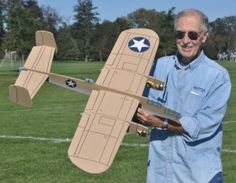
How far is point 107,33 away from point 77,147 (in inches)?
Answer: 4263

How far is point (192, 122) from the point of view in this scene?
143 inches

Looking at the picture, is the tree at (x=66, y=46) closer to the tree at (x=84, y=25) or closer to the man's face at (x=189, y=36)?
the tree at (x=84, y=25)

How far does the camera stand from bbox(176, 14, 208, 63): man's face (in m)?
3.65

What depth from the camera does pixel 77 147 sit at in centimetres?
351

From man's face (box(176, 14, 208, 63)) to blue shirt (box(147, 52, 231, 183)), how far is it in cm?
7

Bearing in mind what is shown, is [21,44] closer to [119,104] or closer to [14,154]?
[14,154]

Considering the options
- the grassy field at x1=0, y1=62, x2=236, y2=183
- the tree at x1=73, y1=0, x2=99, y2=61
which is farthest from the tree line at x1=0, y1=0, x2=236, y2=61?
the grassy field at x1=0, y1=62, x2=236, y2=183

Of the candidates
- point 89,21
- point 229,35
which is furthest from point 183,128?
point 229,35

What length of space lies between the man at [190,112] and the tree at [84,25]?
106041mm

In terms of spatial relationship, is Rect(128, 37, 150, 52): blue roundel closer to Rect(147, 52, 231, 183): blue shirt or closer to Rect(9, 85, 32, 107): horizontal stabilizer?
Rect(147, 52, 231, 183): blue shirt

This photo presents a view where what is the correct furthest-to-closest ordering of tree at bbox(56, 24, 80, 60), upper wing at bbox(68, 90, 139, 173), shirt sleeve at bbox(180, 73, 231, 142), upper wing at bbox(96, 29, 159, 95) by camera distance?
tree at bbox(56, 24, 80, 60) < upper wing at bbox(96, 29, 159, 95) < shirt sleeve at bbox(180, 73, 231, 142) < upper wing at bbox(68, 90, 139, 173)

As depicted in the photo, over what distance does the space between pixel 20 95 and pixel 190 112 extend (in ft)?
3.85

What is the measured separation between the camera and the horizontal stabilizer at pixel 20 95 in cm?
399

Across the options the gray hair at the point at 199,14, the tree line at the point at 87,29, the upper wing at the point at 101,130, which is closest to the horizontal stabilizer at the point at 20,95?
the upper wing at the point at 101,130
